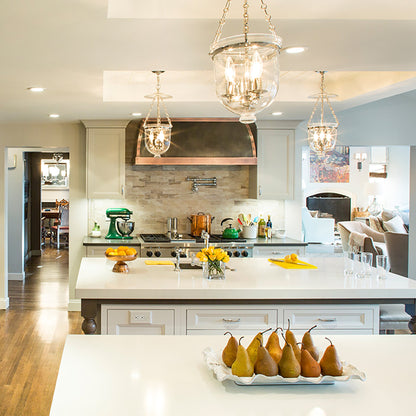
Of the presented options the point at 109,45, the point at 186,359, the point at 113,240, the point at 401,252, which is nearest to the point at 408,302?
the point at 186,359

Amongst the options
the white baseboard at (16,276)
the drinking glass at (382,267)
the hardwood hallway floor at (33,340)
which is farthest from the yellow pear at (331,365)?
the white baseboard at (16,276)

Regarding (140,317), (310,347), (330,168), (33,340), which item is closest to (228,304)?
(140,317)

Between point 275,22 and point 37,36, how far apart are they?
1.27 m

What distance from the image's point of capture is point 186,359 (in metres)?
1.86

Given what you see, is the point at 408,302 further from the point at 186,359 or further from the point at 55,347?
the point at 55,347

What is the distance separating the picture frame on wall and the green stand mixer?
8937mm

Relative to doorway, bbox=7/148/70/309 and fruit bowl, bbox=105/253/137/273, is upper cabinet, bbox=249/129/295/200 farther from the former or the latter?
fruit bowl, bbox=105/253/137/273

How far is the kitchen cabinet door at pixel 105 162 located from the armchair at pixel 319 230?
6553mm

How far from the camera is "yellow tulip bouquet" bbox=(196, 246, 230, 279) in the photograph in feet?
11.1

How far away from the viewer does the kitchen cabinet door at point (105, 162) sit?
20.5ft

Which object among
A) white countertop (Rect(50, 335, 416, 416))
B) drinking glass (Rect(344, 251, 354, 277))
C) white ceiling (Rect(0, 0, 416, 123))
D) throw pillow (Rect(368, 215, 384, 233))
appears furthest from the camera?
throw pillow (Rect(368, 215, 384, 233))

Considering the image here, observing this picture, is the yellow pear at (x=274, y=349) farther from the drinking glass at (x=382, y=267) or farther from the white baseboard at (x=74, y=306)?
the white baseboard at (x=74, y=306)

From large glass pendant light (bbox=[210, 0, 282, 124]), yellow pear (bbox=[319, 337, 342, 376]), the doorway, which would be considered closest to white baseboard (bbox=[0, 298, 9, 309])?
the doorway

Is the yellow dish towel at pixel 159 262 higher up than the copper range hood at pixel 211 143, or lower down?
lower down
